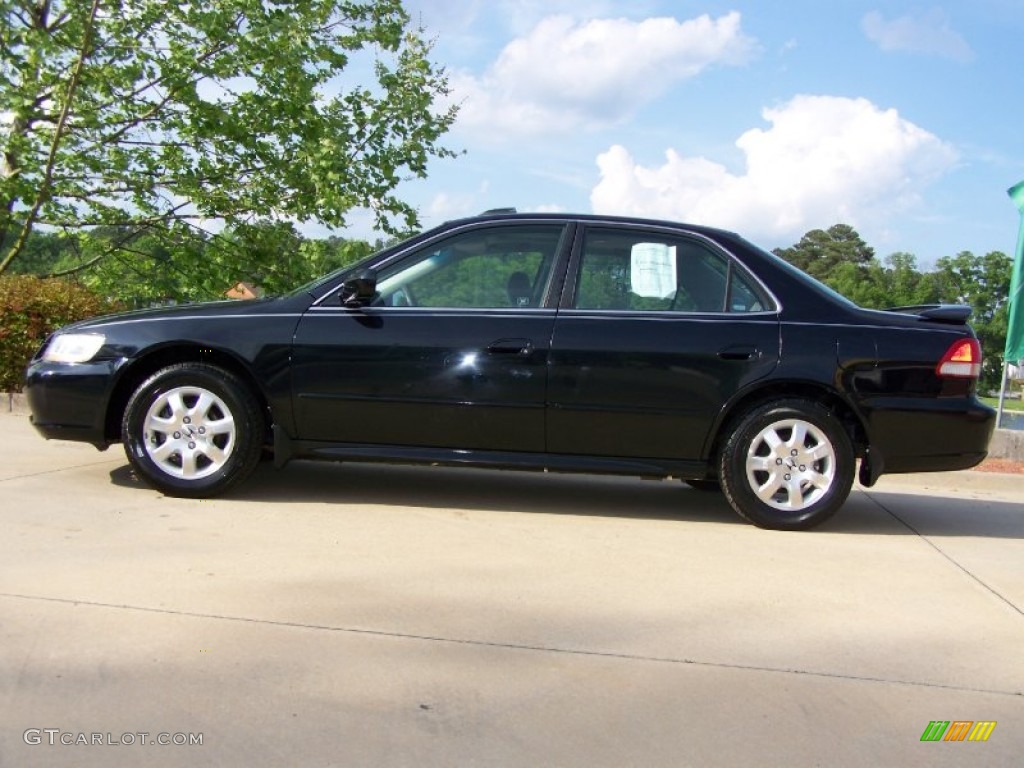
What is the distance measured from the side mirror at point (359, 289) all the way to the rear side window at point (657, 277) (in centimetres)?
108

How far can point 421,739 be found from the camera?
246 cm

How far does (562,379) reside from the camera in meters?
4.88

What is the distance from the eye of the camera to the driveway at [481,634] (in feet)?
8.12

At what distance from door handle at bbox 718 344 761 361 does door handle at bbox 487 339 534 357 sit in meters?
1.00

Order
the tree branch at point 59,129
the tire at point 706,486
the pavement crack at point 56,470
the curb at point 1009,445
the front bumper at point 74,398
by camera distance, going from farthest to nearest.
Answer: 1. the tree branch at point 59,129
2. the curb at point 1009,445
3. the tire at point 706,486
4. the pavement crack at point 56,470
5. the front bumper at point 74,398

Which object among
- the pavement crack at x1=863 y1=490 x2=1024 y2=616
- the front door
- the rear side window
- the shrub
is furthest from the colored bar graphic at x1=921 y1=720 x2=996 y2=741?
the shrub

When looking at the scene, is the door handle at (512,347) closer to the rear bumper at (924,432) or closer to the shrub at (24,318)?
the rear bumper at (924,432)

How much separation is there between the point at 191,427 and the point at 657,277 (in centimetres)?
261

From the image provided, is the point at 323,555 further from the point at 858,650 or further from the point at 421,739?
the point at 858,650

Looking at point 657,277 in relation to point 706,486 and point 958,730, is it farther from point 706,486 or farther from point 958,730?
point 958,730

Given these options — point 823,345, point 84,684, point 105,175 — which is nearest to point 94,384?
point 84,684

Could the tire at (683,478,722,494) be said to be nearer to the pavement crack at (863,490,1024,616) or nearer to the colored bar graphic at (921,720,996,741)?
the pavement crack at (863,490,1024,616)

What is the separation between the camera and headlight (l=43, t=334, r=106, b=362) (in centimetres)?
505

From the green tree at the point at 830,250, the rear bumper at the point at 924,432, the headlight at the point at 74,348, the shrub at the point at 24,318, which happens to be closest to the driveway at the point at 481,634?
the rear bumper at the point at 924,432
